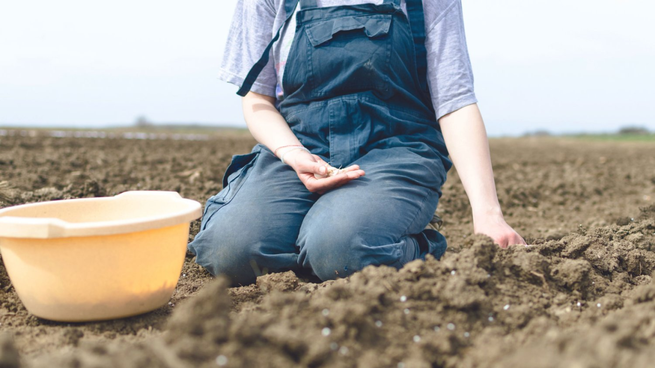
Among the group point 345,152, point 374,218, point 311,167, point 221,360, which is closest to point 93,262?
point 221,360

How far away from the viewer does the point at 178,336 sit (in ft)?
3.79

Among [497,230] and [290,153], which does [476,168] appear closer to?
[497,230]

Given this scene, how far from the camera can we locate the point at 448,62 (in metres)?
2.29

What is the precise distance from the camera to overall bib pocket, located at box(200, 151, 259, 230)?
245 centimetres

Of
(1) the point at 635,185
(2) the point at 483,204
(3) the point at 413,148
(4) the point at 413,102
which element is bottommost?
(1) the point at 635,185

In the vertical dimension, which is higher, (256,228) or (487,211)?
(487,211)

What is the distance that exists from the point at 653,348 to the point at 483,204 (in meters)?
0.94

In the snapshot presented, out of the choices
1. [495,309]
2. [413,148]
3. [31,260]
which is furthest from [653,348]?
[31,260]

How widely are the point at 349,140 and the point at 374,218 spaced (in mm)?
403

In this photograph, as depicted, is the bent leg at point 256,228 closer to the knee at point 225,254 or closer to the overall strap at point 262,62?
the knee at point 225,254

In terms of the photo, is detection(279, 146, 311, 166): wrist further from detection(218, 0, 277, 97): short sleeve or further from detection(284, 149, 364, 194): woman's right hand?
detection(218, 0, 277, 97): short sleeve

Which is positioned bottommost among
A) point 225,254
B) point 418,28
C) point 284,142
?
point 225,254

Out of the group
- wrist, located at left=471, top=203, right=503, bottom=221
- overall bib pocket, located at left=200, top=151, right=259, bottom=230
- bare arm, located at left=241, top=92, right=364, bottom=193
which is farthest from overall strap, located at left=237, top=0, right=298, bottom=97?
wrist, located at left=471, top=203, right=503, bottom=221

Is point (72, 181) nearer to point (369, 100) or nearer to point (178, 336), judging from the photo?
point (369, 100)
